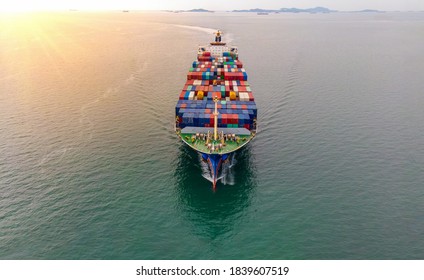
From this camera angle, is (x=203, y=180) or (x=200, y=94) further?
(x=200, y=94)

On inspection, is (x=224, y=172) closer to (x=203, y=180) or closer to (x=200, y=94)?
(x=203, y=180)

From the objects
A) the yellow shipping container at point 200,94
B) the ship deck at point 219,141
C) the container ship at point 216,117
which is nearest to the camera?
the ship deck at point 219,141

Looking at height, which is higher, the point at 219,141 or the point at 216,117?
the point at 216,117

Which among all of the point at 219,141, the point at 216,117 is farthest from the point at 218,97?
the point at 219,141

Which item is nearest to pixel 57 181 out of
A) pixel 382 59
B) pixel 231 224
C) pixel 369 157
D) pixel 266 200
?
pixel 231 224

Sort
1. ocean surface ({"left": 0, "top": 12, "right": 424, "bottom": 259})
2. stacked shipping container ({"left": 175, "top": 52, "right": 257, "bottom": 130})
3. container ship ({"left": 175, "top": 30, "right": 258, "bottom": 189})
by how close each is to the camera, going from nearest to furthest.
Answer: ocean surface ({"left": 0, "top": 12, "right": 424, "bottom": 259}), container ship ({"left": 175, "top": 30, "right": 258, "bottom": 189}), stacked shipping container ({"left": 175, "top": 52, "right": 257, "bottom": 130})

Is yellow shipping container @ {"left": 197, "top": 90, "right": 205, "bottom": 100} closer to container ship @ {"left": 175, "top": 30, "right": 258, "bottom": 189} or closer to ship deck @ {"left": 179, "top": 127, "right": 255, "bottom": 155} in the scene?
container ship @ {"left": 175, "top": 30, "right": 258, "bottom": 189}

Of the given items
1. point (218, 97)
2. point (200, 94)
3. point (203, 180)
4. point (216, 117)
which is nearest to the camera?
point (203, 180)

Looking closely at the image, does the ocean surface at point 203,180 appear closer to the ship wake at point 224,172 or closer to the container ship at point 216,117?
the ship wake at point 224,172

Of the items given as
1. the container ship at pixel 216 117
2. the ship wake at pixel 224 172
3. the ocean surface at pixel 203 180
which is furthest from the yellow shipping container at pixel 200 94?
the ship wake at pixel 224 172

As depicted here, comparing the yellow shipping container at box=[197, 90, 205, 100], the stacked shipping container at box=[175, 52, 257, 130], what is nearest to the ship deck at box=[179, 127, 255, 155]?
the stacked shipping container at box=[175, 52, 257, 130]
